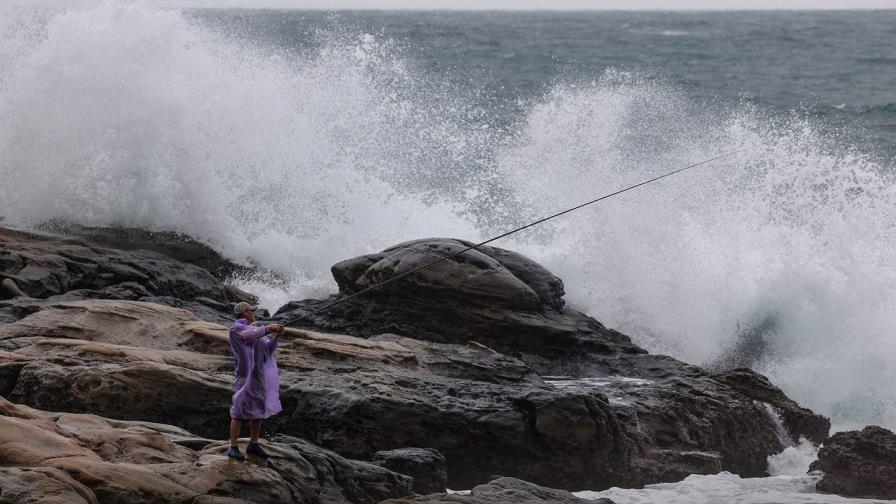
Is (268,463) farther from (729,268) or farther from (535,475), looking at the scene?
(729,268)

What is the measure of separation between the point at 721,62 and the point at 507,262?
2971 cm

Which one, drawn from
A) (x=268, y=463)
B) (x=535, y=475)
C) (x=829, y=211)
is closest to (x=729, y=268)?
(x=829, y=211)

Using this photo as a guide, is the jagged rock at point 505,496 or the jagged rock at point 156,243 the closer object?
the jagged rock at point 505,496

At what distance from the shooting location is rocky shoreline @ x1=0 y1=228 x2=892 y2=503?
5.70 meters

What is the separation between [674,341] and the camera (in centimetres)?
1180

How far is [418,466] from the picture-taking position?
6.50 metres

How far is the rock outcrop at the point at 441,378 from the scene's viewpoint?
690 cm

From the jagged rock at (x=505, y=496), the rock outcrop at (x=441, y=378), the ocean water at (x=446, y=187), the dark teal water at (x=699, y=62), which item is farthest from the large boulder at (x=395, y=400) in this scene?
the dark teal water at (x=699, y=62)

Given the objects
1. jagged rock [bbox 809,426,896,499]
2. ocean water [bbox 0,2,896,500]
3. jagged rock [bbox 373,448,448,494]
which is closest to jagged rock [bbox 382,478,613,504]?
jagged rock [bbox 373,448,448,494]

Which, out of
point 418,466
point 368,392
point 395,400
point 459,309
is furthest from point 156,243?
point 418,466

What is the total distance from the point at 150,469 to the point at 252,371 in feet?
2.77

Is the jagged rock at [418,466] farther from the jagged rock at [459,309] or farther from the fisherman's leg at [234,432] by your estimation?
the jagged rock at [459,309]

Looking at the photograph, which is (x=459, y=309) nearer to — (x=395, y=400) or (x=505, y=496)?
(x=395, y=400)

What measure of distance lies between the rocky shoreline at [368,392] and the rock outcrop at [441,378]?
0.05 feet
